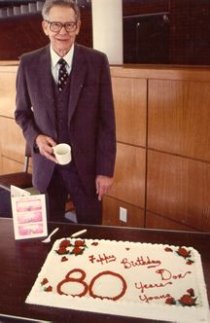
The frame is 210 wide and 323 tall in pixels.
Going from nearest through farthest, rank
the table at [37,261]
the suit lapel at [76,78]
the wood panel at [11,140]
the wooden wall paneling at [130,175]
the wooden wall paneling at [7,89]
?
the table at [37,261] < the suit lapel at [76,78] < the wooden wall paneling at [130,175] < the wooden wall paneling at [7,89] < the wood panel at [11,140]

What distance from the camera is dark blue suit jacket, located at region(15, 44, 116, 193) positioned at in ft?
6.93

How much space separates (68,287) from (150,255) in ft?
1.19

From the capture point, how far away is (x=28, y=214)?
1680mm

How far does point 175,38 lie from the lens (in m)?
3.68

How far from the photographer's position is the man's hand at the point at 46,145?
6.72 ft

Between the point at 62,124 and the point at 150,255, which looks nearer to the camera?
the point at 150,255

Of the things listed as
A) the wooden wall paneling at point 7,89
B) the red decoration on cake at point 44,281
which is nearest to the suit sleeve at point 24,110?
the red decoration on cake at point 44,281

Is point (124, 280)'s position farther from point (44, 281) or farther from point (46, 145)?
point (46, 145)

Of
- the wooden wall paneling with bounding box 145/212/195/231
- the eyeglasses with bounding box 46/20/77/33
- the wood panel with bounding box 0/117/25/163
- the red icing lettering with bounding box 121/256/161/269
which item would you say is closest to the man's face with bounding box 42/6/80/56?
the eyeglasses with bounding box 46/20/77/33

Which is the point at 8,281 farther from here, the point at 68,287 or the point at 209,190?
the point at 209,190

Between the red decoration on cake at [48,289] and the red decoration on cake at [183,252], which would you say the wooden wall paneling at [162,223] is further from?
the red decoration on cake at [48,289]

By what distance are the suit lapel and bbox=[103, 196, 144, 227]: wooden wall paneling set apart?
1315mm

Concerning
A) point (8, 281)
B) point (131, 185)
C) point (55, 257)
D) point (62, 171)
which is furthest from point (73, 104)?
point (131, 185)

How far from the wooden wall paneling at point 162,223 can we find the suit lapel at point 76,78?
1.27 m
